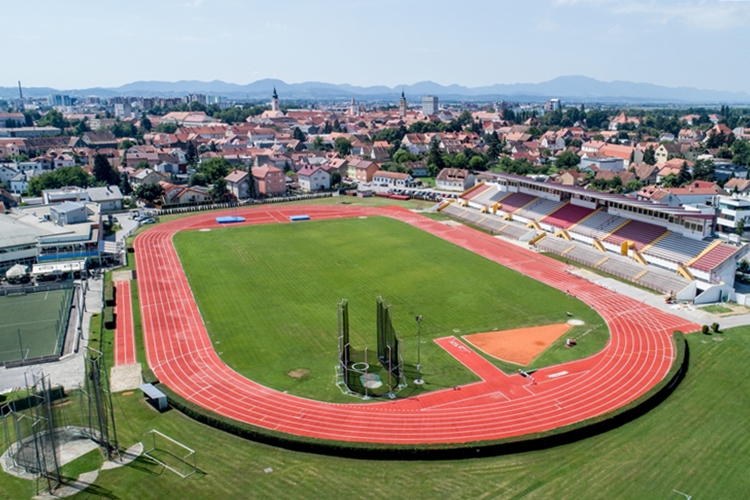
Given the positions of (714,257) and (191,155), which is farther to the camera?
(191,155)

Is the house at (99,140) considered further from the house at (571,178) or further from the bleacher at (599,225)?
the bleacher at (599,225)

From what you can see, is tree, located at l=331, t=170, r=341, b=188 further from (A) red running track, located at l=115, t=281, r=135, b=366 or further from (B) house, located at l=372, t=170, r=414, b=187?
(A) red running track, located at l=115, t=281, r=135, b=366

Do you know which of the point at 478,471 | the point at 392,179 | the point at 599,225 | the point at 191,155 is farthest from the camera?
the point at 191,155

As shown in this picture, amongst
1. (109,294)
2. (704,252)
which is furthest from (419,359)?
(704,252)

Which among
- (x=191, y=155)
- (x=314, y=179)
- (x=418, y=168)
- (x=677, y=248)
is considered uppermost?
(x=191, y=155)

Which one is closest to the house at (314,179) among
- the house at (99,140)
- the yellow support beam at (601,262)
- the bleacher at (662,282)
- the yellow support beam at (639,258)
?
the yellow support beam at (601,262)

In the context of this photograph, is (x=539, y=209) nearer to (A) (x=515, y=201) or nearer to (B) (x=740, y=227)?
(A) (x=515, y=201)

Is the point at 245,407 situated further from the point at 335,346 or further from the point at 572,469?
the point at 572,469

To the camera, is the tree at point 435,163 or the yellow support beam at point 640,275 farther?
the tree at point 435,163
